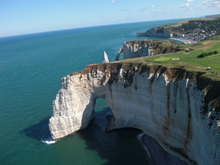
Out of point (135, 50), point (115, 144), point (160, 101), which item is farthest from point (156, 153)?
point (135, 50)

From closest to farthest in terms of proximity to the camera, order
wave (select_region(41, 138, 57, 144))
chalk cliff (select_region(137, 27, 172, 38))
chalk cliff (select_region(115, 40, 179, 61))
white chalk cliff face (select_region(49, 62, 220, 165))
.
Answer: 1. white chalk cliff face (select_region(49, 62, 220, 165))
2. wave (select_region(41, 138, 57, 144))
3. chalk cliff (select_region(115, 40, 179, 61))
4. chalk cliff (select_region(137, 27, 172, 38))

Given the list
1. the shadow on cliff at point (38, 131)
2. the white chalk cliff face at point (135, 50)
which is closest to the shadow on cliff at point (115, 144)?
the shadow on cliff at point (38, 131)

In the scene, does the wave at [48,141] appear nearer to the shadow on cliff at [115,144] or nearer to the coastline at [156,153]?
the shadow on cliff at [115,144]

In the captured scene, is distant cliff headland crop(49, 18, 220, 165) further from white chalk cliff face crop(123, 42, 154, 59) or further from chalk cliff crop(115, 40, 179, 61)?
white chalk cliff face crop(123, 42, 154, 59)

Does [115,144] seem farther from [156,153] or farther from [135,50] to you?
[135,50]

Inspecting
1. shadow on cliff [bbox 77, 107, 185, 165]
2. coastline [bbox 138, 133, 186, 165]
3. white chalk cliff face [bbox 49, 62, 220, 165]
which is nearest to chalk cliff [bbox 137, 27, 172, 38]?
white chalk cliff face [bbox 49, 62, 220, 165]

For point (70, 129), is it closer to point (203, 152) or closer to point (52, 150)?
point (52, 150)
